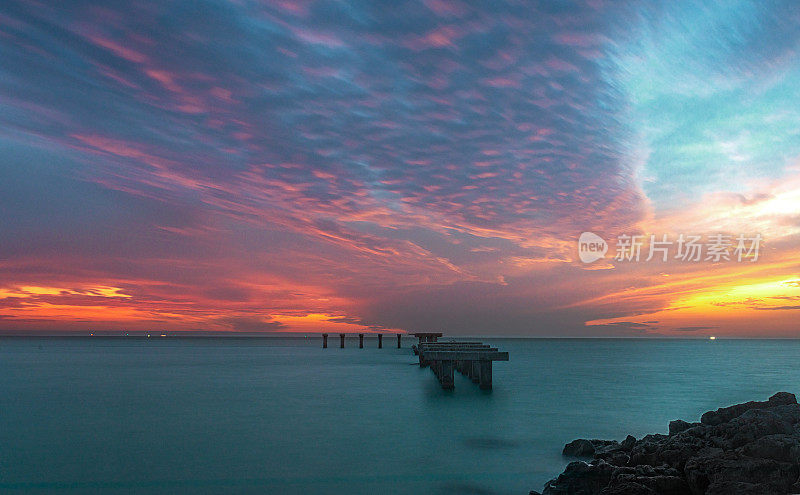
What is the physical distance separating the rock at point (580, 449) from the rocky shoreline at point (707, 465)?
1090 millimetres

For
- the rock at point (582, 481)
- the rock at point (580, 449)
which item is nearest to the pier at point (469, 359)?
the rock at point (580, 449)

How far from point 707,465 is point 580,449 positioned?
6.60 metres

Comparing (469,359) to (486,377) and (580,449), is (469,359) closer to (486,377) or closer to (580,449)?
(486,377)

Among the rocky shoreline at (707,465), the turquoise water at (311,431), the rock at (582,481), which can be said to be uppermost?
the rocky shoreline at (707,465)

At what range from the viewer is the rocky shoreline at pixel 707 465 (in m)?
11.1

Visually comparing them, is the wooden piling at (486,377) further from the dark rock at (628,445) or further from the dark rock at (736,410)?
the dark rock at (628,445)

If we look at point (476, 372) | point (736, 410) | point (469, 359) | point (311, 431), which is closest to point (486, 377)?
point (476, 372)

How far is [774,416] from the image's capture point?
49.8 feet

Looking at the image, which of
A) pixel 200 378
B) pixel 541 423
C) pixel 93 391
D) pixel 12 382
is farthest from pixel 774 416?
pixel 12 382

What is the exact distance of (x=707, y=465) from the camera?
39.1ft

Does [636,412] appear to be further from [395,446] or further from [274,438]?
[274,438]

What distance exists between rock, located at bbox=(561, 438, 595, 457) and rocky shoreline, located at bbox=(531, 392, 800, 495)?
42.9 inches

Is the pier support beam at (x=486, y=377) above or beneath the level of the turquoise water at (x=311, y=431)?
above

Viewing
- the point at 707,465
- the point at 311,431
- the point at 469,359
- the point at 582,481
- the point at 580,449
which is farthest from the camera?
the point at 469,359
